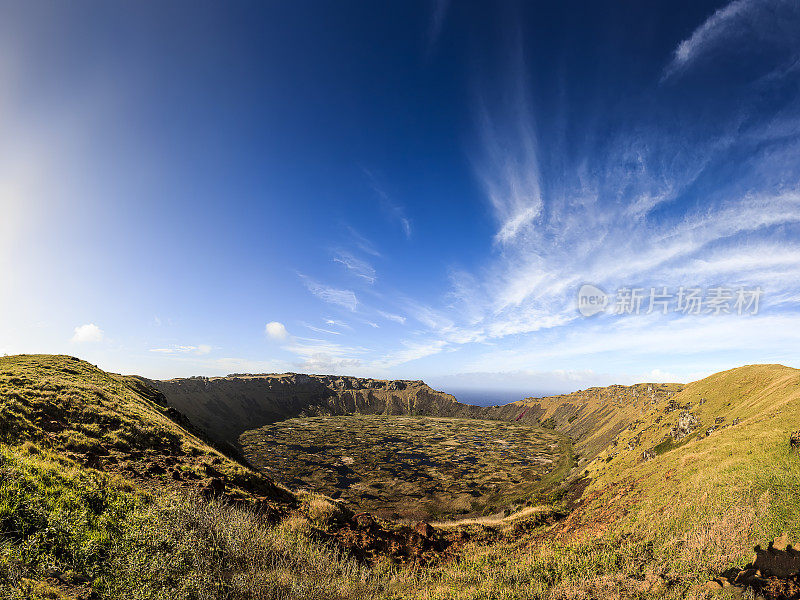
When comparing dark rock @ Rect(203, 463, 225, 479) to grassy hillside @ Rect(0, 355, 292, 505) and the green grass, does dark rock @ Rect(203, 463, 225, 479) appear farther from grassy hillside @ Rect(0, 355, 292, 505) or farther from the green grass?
the green grass

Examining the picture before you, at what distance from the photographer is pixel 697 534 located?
49.2 ft

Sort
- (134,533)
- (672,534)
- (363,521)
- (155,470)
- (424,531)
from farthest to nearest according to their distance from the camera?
(424,531) < (363,521) < (155,470) < (672,534) < (134,533)

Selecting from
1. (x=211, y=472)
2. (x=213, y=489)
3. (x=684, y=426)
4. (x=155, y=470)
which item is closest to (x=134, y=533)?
(x=213, y=489)

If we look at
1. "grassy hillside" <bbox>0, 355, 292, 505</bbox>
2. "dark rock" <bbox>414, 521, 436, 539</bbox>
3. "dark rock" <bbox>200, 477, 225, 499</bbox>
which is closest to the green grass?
"dark rock" <bbox>200, 477, 225, 499</bbox>

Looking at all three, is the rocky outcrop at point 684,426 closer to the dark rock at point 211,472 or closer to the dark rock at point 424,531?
the dark rock at point 424,531

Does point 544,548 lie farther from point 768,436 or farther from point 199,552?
point 768,436

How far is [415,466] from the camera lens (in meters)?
110

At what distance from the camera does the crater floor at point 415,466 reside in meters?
75.5

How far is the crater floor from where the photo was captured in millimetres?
75494

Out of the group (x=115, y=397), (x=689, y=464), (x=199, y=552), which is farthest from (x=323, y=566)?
(x=115, y=397)

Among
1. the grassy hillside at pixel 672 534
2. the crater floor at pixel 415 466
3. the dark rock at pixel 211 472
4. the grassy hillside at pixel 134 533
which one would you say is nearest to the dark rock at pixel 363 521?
the grassy hillside at pixel 134 533

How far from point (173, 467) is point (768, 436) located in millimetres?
46582

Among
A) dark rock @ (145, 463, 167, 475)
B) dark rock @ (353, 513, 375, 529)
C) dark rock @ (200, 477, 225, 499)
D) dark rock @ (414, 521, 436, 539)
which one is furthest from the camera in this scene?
dark rock @ (414, 521, 436, 539)

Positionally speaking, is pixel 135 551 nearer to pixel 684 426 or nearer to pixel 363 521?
pixel 363 521
